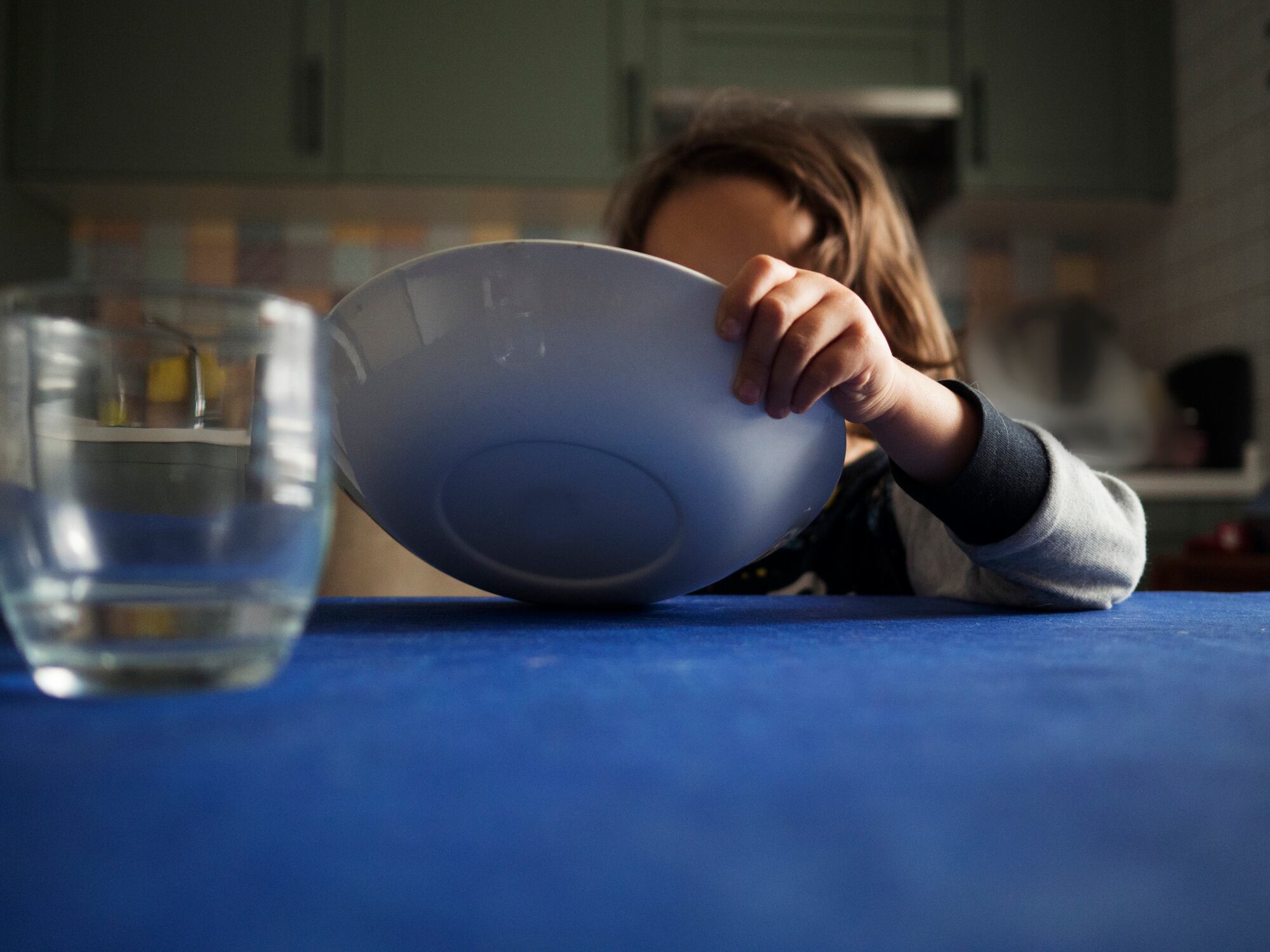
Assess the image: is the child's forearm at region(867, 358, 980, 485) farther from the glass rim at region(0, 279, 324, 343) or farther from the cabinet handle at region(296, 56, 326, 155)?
the cabinet handle at region(296, 56, 326, 155)

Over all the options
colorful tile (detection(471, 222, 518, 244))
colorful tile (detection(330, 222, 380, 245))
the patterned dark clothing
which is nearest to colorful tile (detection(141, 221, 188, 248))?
colorful tile (detection(330, 222, 380, 245))

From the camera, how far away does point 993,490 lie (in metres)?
0.51

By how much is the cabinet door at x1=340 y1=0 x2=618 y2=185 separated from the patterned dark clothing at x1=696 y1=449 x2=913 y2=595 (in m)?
1.60

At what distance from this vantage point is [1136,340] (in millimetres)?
2611

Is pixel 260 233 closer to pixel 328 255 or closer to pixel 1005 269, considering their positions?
pixel 328 255

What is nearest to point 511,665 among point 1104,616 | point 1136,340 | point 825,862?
point 825,862

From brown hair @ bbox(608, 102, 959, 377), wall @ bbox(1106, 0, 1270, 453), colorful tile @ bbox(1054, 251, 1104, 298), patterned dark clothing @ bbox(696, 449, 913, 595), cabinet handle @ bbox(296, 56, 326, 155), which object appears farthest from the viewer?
colorful tile @ bbox(1054, 251, 1104, 298)

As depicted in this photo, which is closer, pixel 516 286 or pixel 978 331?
pixel 516 286

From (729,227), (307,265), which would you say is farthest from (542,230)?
(729,227)

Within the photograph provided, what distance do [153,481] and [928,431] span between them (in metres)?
0.40

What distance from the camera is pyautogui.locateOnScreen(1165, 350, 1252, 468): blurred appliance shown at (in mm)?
2166

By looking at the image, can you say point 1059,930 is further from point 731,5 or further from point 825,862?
point 731,5

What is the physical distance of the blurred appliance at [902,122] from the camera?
7.39 feet

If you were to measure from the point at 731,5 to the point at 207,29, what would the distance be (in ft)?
3.86
